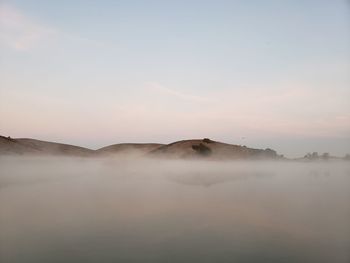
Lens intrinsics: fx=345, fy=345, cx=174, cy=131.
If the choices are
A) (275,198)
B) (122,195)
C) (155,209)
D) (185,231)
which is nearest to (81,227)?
(185,231)

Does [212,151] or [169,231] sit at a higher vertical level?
[212,151]

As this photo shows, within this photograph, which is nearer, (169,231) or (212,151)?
(169,231)

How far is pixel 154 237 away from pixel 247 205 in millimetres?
12561

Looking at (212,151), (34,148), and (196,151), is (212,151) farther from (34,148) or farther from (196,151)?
(34,148)

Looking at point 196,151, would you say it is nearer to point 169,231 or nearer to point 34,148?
point 34,148

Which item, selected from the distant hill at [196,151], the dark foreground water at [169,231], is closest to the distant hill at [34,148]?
the distant hill at [196,151]

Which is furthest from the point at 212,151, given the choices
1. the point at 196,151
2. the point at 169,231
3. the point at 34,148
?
the point at 169,231

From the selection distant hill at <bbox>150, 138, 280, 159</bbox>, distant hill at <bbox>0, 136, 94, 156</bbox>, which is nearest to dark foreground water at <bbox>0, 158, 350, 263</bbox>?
distant hill at <bbox>0, 136, 94, 156</bbox>

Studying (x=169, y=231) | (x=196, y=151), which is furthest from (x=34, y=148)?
(x=169, y=231)

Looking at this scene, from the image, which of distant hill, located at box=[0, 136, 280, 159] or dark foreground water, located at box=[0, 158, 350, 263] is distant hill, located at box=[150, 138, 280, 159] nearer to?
distant hill, located at box=[0, 136, 280, 159]

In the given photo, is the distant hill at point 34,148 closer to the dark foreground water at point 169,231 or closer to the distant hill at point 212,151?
the distant hill at point 212,151

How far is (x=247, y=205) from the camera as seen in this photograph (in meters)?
26.5

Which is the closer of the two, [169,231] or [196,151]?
[169,231]

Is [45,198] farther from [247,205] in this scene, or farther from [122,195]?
[247,205]
